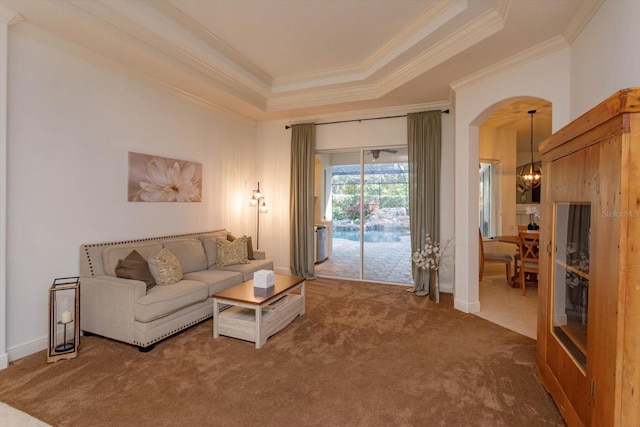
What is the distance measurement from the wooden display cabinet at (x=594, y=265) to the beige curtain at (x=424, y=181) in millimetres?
2518

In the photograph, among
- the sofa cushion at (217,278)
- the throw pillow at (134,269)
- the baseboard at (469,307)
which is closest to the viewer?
the throw pillow at (134,269)

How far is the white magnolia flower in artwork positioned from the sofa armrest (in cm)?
123

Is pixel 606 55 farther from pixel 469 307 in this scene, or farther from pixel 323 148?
pixel 323 148

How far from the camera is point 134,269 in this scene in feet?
10.3

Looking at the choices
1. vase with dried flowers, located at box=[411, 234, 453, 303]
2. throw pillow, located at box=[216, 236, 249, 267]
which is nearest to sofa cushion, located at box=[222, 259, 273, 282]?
throw pillow, located at box=[216, 236, 249, 267]

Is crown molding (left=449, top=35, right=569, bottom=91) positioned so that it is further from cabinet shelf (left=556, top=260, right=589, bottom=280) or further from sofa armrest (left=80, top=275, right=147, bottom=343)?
sofa armrest (left=80, top=275, right=147, bottom=343)

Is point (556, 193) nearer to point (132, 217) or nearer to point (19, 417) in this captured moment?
point (19, 417)

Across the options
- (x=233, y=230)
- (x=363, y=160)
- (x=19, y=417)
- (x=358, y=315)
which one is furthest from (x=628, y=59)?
(x=233, y=230)

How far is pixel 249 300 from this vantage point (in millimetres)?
2996

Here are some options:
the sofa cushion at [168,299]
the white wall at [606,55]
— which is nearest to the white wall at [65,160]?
the sofa cushion at [168,299]

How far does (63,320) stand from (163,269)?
92 centimetres

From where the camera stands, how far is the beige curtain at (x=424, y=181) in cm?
472

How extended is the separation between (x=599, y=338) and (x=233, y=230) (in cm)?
498

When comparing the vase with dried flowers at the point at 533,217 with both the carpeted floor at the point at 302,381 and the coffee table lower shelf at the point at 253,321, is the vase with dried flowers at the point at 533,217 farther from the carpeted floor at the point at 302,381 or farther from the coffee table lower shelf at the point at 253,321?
the coffee table lower shelf at the point at 253,321
